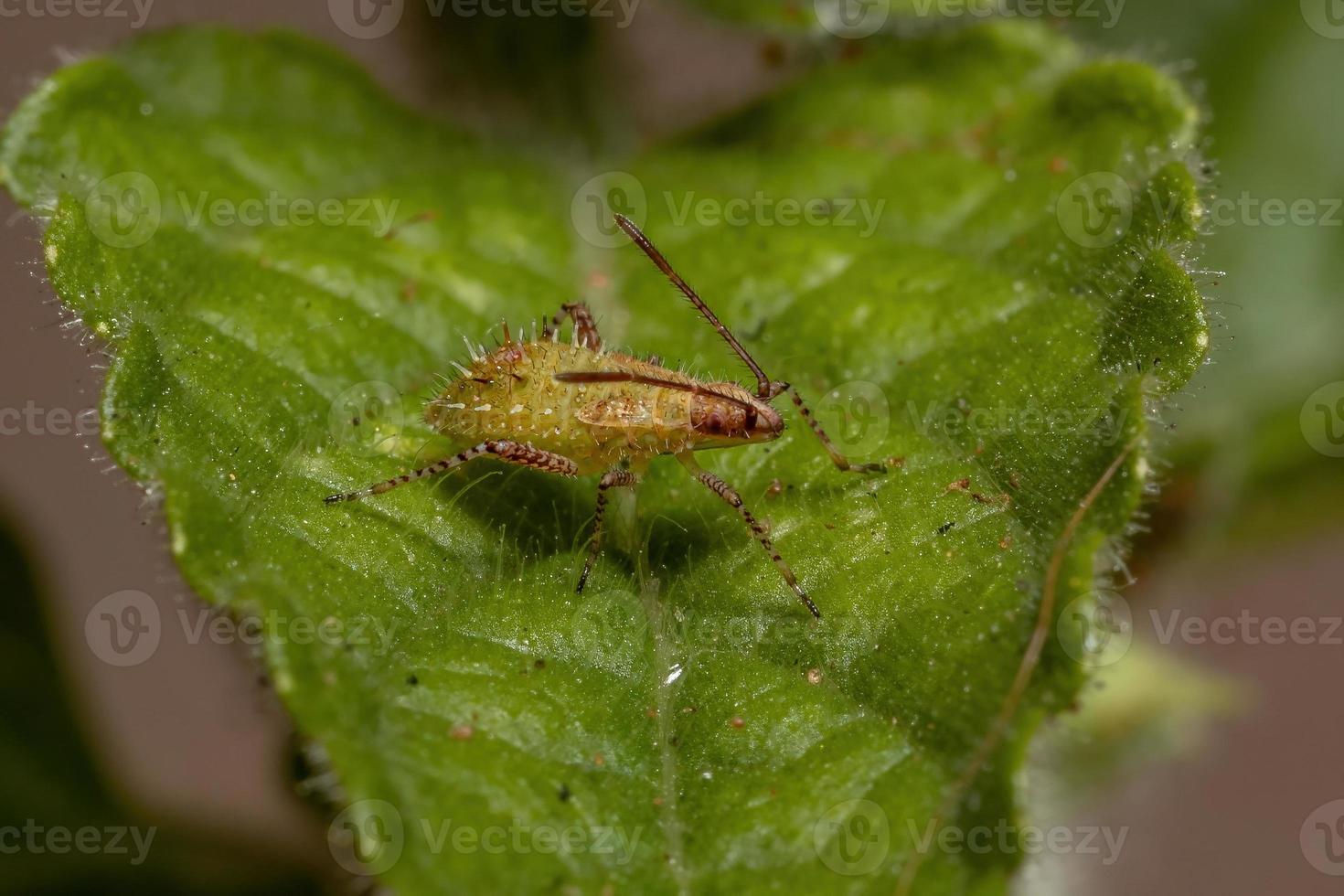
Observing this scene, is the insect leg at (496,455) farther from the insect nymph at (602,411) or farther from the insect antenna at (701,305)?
the insect antenna at (701,305)

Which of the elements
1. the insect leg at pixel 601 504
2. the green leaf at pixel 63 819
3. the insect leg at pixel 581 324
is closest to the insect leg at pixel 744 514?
the insect leg at pixel 601 504

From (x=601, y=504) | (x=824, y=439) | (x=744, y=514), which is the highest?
(x=824, y=439)

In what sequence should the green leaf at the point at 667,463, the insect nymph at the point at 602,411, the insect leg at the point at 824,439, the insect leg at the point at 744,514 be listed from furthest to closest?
the insect nymph at the point at 602,411 → the insect leg at the point at 824,439 → the insect leg at the point at 744,514 → the green leaf at the point at 667,463

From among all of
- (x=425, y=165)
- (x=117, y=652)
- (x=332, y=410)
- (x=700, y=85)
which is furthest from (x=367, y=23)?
(x=117, y=652)

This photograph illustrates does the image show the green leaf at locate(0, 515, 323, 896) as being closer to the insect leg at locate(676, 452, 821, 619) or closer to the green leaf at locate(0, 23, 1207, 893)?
the green leaf at locate(0, 23, 1207, 893)

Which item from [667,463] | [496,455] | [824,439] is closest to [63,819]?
[496,455]

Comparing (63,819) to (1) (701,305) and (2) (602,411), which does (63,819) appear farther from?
(1) (701,305)
